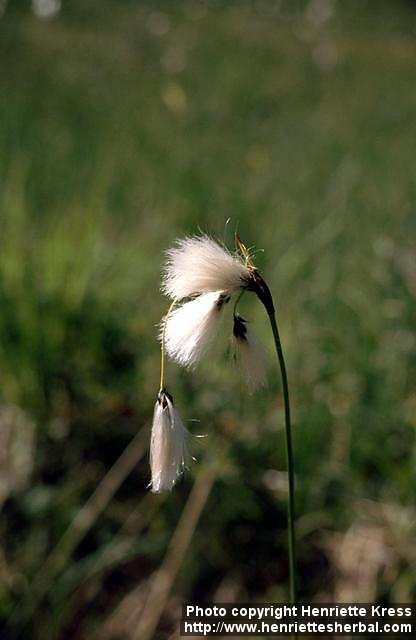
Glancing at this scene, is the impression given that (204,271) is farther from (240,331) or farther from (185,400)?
A: (185,400)

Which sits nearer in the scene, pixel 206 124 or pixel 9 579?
pixel 9 579

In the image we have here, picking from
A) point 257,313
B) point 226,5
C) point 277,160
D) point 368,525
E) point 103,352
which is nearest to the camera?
point 368,525

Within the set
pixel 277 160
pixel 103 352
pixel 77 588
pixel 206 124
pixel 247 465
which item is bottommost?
pixel 77 588

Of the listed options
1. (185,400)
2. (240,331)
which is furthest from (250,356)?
(185,400)

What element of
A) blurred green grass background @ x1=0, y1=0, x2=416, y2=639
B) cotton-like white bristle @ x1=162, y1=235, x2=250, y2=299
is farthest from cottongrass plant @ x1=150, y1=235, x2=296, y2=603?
blurred green grass background @ x1=0, y1=0, x2=416, y2=639

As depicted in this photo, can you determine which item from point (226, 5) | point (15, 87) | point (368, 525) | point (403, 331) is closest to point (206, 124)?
point (15, 87)

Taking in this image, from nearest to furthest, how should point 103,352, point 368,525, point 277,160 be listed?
1. point 368,525
2. point 103,352
3. point 277,160

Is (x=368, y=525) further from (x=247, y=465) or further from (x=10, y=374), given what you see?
(x=10, y=374)

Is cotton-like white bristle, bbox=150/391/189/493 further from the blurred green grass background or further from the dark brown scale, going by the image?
the blurred green grass background
